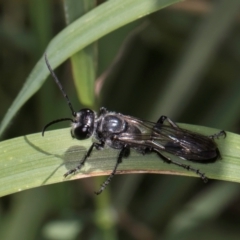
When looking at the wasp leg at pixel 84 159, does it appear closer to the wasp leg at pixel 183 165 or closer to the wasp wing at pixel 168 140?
the wasp wing at pixel 168 140

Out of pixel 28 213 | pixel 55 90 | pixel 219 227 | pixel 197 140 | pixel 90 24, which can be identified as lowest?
pixel 219 227

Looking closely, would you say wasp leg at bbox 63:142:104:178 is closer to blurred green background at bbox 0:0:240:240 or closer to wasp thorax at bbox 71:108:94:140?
wasp thorax at bbox 71:108:94:140

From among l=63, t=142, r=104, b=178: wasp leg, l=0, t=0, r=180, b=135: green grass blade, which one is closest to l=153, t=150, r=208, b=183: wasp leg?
l=63, t=142, r=104, b=178: wasp leg

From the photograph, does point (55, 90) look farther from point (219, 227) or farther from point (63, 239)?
point (219, 227)

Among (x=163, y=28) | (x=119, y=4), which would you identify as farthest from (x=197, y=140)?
(x=163, y=28)

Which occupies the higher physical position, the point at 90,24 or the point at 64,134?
the point at 90,24

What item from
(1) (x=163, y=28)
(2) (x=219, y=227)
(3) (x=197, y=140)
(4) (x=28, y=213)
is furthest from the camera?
(1) (x=163, y=28)
